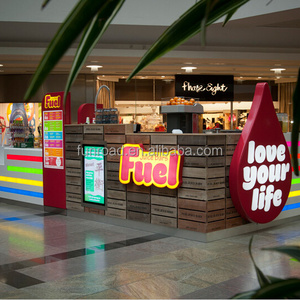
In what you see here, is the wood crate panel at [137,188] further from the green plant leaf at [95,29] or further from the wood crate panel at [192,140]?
the green plant leaf at [95,29]

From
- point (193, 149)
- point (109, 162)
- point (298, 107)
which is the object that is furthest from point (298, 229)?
point (298, 107)

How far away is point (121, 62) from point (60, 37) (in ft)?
35.9

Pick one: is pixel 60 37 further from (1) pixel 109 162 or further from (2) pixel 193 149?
(1) pixel 109 162

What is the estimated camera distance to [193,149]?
18.8 ft

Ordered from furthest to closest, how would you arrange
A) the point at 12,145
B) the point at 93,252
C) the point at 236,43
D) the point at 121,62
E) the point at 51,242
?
the point at 121,62 < the point at 236,43 < the point at 12,145 < the point at 51,242 < the point at 93,252

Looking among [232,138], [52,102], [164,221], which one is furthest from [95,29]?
[52,102]

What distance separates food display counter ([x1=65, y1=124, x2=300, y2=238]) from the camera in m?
5.61

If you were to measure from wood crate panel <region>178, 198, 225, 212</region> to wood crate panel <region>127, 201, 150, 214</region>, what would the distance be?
579 millimetres

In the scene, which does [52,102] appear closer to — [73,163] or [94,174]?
[73,163]

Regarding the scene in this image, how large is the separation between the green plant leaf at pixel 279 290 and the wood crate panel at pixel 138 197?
225 inches

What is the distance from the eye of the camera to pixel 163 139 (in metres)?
6.05

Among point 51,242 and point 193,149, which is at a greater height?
point 193,149

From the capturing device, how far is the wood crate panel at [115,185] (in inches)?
260

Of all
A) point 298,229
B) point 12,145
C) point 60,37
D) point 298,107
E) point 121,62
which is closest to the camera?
point 60,37
